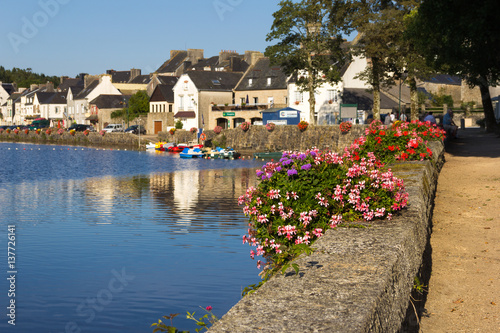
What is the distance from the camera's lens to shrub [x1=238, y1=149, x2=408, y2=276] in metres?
8.48

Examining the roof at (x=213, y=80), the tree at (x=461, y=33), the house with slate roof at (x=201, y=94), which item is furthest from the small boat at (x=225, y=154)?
the tree at (x=461, y=33)

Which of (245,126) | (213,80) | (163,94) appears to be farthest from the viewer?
(163,94)

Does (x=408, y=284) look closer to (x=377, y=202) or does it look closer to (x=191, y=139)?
(x=377, y=202)

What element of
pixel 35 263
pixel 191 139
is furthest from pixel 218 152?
pixel 35 263

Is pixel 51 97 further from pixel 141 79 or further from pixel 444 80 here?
pixel 444 80

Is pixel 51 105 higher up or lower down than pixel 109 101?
higher up

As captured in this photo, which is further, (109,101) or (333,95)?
(109,101)

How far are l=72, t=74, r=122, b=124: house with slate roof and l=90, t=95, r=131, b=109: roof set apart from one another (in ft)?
18.9

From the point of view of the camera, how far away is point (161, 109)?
93750 mm

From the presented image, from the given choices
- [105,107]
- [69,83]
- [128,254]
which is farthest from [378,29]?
[69,83]

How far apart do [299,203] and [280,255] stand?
1205 mm

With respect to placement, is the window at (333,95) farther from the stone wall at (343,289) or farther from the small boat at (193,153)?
the stone wall at (343,289)

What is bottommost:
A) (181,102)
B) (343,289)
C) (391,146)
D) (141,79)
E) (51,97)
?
(343,289)

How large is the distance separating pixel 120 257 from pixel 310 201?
296 inches
